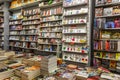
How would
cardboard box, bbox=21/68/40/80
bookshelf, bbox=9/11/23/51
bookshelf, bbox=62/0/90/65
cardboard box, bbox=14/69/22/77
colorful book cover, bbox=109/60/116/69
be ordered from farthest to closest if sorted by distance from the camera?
bookshelf, bbox=9/11/23/51, bookshelf, bbox=62/0/90/65, colorful book cover, bbox=109/60/116/69, cardboard box, bbox=14/69/22/77, cardboard box, bbox=21/68/40/80

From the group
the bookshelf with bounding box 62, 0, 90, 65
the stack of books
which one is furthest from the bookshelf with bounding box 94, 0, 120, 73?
the stack of books

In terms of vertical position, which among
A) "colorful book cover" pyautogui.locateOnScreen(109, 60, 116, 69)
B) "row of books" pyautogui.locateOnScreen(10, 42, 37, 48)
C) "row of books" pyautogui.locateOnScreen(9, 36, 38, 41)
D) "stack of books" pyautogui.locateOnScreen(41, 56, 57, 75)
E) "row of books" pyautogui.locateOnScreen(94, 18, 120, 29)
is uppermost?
"row of books" pyautogui.locateOnScreen(94, 18, 120, 29)

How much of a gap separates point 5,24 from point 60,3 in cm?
427

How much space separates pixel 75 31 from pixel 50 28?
145 cm

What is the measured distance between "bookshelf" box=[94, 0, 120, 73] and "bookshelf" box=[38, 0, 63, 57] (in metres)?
1.60

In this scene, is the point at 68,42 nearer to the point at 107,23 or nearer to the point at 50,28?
the point at 50,28

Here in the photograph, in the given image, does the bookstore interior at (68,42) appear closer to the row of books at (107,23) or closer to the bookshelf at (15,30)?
the row of books at (107,23)

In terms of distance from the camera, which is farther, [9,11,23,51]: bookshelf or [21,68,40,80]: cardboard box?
[9,11,23,51]: bookshelf

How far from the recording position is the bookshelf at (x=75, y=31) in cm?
427

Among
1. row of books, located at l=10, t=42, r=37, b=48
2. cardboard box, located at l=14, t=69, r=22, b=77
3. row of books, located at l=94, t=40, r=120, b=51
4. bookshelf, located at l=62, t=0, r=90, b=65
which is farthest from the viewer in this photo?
row of books, located at l=10, t=42, r=37, b=48

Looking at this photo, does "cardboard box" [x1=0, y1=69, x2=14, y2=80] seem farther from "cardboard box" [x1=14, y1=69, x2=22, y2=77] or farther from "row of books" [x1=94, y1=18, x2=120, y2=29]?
"row of books" [x1=94, y1=18, x2=120, y2=29]

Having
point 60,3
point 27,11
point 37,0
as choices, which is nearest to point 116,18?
point 60,3

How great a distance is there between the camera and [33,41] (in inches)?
252

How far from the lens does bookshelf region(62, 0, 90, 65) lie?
4266 mm
